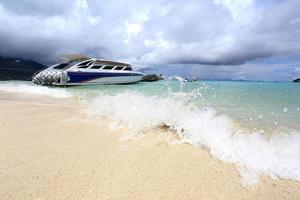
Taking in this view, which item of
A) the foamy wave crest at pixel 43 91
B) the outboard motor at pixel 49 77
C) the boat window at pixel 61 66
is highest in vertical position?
the boat window at pixel 61 66

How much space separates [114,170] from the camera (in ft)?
9.98

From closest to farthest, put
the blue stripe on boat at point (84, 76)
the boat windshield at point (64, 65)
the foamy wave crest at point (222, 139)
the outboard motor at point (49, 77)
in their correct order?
the foamy wave crest at point (222, 139), the outboard motor at point (49, 77), the blue stripe on boat at point (84, 76), the boat windshield at point (64, 65)

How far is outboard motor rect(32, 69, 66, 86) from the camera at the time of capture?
70.6ft

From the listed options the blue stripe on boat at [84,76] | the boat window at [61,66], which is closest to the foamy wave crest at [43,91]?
the blue stripe on boat at [84,76]

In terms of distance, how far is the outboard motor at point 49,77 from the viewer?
21517mm

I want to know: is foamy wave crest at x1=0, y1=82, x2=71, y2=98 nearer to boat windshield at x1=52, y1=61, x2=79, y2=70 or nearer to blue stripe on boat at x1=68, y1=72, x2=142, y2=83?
blue stripe on boat at x1=68, y1=72, x2=142, y2=83

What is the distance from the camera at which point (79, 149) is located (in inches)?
144

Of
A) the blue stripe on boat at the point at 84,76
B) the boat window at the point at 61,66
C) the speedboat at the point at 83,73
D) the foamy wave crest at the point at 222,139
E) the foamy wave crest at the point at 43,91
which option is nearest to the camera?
the foamy wave crest at the point at 222,139

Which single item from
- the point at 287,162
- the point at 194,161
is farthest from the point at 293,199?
the point at 194,161

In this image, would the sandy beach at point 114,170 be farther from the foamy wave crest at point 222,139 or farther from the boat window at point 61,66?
the boat window at point 61,66

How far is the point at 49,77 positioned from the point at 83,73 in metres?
2.65

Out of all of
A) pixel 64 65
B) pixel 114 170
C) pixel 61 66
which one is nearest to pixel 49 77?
pixel 61 66

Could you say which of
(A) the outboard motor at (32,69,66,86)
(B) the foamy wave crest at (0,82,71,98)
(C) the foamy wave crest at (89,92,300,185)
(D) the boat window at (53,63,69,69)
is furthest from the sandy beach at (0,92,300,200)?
(D) the boat window at (53,63,69,69)

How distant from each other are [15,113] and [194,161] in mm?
4507
